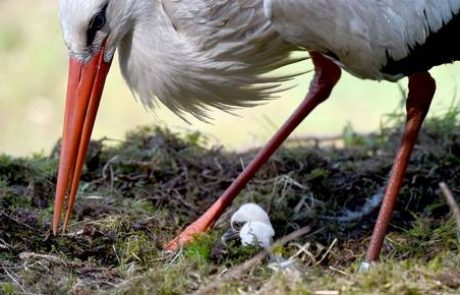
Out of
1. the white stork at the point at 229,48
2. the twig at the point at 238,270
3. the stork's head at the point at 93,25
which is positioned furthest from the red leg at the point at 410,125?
the stork's head at the point at 93,25

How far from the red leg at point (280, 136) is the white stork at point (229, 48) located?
1.26 ft

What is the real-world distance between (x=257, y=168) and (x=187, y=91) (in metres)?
0.80

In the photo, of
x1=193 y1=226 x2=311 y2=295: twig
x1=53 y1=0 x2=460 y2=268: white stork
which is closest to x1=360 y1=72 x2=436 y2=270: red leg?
x1=53 y1=0 x2=460 y2=268: white stork

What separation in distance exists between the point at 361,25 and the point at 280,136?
4.01 ft

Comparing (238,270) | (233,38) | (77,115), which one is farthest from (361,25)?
(77,115)

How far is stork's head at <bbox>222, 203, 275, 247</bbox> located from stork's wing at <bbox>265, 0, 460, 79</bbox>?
812mm

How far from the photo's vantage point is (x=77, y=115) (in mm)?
4926

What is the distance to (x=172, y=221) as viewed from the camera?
5633 millimetres

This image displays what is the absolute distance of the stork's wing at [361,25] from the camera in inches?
180

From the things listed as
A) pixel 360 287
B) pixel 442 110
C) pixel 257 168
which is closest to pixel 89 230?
pixel 257 168

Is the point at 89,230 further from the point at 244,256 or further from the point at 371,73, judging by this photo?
the point at 371,73

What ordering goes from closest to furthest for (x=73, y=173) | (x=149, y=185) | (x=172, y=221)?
(x=73, y=173), (x=172, y=221), (x=149, y=185)

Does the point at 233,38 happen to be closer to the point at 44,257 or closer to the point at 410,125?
the point at 410,125

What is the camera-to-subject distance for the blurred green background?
977 centimetres
